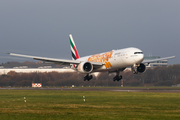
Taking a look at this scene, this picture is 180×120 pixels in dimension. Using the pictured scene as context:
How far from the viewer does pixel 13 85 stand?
101 meters

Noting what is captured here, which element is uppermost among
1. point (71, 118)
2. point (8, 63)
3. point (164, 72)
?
point (8, 63)

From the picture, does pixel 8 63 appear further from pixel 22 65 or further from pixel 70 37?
pixel 70 37

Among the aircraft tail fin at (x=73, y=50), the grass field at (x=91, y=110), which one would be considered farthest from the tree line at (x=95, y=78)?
the grass field at (x=91, y=110)

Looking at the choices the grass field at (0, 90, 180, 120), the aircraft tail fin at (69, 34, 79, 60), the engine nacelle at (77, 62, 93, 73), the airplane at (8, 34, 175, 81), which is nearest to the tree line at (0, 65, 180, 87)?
the aircraft tail fin at (69, 34, 79, 60)

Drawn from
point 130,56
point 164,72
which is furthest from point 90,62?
point 164,72

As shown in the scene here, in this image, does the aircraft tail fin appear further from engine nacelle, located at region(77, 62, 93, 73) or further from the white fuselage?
engine nacelle, located at region(77, 62, 93, 73)

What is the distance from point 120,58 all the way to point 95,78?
43.4 meters

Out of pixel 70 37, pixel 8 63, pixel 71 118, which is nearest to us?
pixel 71 118

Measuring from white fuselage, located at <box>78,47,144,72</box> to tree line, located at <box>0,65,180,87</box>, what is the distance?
3379 centimetres

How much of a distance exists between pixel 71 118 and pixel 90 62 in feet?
131

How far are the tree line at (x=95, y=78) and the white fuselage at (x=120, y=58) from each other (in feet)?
111

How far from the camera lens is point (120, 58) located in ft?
181

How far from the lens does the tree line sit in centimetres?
9594

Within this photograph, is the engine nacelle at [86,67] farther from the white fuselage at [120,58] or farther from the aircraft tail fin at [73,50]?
the aircraft tail fin at [73,50]
